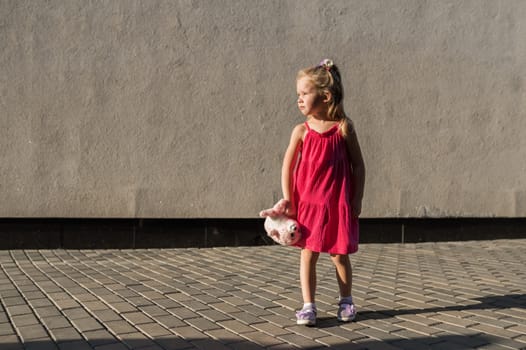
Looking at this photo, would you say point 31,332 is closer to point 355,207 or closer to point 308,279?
point 308,279

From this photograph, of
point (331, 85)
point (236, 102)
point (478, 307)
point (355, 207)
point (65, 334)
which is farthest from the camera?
point (236, 102)

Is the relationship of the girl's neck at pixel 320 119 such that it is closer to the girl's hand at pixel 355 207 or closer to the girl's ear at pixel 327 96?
the girl's ear at pixel 327 96

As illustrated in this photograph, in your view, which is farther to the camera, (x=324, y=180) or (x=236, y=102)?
(x=236, y=102)

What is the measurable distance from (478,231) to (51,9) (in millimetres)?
5616

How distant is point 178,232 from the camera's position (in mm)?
6539

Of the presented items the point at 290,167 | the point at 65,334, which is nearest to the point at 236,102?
the point at 290,167

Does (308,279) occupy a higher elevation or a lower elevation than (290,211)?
lower

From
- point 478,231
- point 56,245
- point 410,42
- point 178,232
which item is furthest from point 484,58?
point 56,245

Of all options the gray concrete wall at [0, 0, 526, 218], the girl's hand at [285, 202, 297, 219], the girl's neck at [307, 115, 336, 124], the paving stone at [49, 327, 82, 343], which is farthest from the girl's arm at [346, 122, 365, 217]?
the gray concrete wall at [0, 0, 526, 218]

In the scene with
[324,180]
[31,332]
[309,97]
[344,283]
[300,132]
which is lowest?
[31,332]

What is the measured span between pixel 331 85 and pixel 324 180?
1.81ft

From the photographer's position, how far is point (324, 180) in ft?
11.5

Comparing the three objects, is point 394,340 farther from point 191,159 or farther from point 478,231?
point 478,231

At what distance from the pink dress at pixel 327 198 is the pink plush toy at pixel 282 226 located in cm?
8
